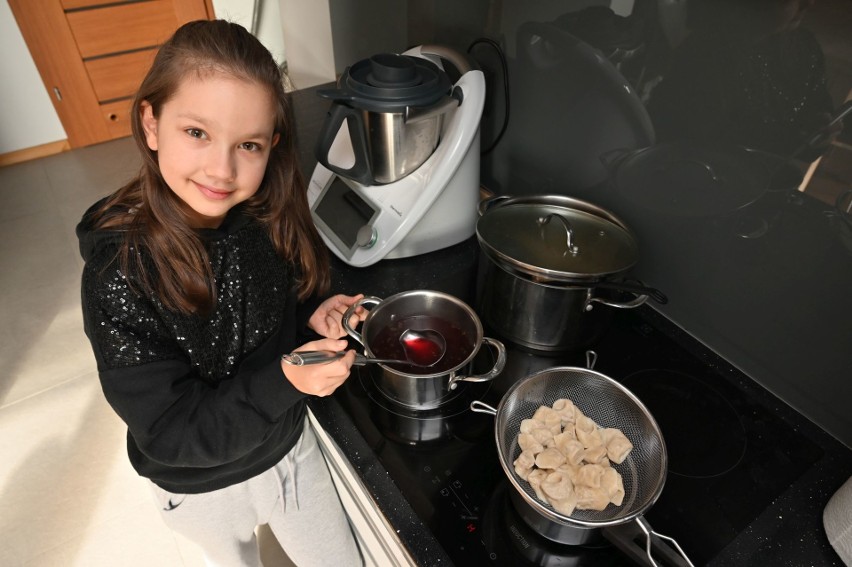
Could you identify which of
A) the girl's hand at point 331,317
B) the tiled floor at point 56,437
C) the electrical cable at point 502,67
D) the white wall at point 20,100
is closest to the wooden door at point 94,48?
the white wall at point 20,100

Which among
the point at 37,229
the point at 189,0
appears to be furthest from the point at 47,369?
the point at 189,0

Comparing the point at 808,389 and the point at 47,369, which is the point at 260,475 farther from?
the point at 47,369

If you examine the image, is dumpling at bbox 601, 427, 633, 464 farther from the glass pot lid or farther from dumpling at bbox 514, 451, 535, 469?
the glass pot lid

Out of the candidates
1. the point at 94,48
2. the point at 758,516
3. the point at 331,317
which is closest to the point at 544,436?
the point at 758,516

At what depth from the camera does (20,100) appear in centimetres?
259

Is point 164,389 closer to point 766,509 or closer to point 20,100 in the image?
point 766,509

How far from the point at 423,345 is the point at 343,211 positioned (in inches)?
14.2

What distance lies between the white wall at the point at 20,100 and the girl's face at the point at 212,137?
8.51 ft

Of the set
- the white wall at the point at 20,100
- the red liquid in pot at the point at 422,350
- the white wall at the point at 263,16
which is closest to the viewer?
the red liquid in pot at the point at 422,350

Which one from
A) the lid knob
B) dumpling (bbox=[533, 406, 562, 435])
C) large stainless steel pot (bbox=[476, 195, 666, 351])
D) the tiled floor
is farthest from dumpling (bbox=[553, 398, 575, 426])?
the tiled floor

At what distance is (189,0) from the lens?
283 cm

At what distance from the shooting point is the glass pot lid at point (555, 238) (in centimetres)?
73

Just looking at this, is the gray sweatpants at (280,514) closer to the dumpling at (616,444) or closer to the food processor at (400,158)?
the food processor at (400,158)

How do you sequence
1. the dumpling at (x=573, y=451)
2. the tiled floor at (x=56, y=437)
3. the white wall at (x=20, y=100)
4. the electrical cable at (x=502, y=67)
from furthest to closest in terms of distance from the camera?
the white wall at (x=20, y=100) → the tiled floor at (x=56, y=437) → the electrical cable at (x=502, y=67) → the dumpling at (x=573, y=451)
